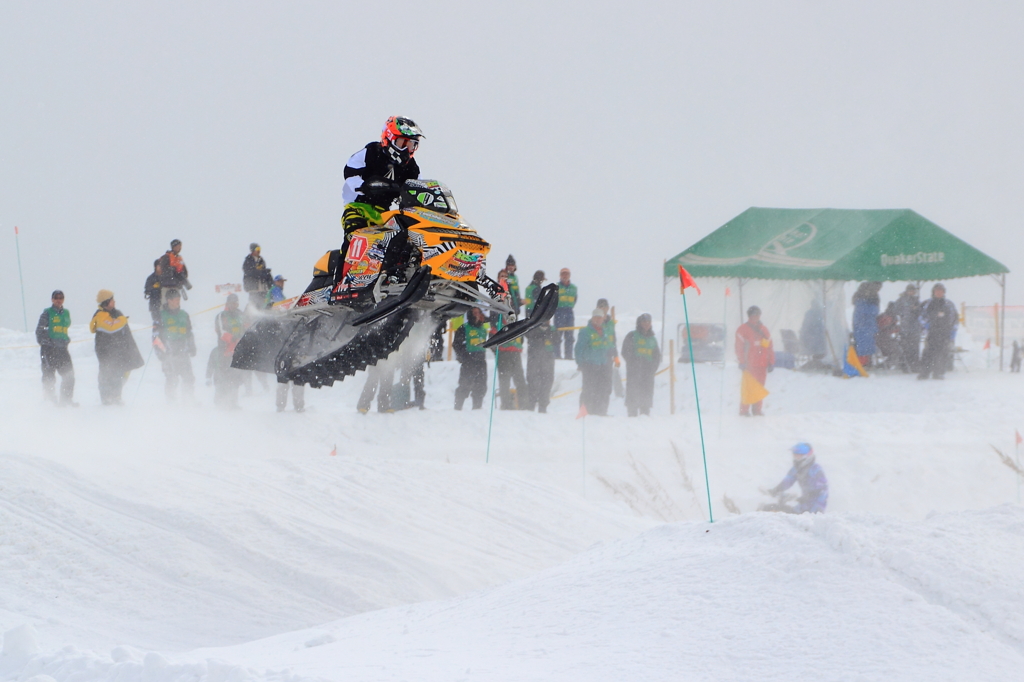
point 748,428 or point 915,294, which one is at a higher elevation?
point 915,294

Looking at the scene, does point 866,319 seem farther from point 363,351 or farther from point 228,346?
point 363,351

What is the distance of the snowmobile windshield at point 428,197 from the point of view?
18.4ft

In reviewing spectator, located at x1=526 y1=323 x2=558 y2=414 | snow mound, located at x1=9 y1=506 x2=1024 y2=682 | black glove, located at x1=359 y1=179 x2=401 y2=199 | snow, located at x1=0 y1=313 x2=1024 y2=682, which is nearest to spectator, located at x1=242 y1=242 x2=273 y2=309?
snow, located at x1=0 y1=313 x2=1024 y2=682

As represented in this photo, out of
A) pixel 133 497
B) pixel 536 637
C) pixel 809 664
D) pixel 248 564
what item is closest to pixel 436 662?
pixel 536 637

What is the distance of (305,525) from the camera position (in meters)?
6.36

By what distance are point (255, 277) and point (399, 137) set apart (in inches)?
194

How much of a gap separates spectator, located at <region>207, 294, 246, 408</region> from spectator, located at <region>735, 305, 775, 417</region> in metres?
6.30

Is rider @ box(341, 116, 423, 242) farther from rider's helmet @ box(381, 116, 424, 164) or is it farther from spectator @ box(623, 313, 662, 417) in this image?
spectator @ box(623, 313, 662, 417)

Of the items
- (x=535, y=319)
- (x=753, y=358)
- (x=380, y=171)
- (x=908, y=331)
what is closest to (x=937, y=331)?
(x=908, y=331)

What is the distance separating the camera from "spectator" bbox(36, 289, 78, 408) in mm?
9742

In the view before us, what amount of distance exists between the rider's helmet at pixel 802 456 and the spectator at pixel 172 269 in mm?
7226

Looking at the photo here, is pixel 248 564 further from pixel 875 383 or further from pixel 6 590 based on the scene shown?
pixel 875 383

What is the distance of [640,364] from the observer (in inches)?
429

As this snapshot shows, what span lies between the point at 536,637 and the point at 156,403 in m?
7.81
